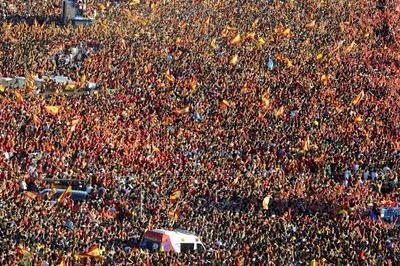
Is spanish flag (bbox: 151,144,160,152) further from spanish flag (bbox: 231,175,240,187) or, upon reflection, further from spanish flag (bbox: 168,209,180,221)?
spanish flag (bbox: 168,209,180,221)

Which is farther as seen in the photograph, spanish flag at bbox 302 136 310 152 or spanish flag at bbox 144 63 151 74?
spanish flag at bbox 144 63 151 74

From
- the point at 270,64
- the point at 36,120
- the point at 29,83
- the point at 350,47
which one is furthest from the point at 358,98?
the point at 36,120

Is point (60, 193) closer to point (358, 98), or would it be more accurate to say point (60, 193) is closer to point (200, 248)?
point (200, 248)

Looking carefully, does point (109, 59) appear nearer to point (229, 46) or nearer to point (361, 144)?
point (229, 46)

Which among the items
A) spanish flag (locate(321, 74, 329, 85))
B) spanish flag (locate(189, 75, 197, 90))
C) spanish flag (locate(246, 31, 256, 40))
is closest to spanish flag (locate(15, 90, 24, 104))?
spanish flag (locate(189, 75, 197, 90))

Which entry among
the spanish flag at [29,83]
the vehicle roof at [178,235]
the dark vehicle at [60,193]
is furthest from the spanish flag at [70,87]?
the vehicle roof at [178,235]

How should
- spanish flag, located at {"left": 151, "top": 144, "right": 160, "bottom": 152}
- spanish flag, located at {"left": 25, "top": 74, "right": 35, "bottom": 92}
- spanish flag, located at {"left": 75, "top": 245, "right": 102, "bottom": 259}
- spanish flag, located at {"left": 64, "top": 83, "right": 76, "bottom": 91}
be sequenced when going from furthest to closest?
1. spanish flag, located at {"left": 64, "top": 83, "right": 76, "bottom": 91}
2. spanish flag, located at {"left": 25, "top": 74, "right": 35, "bottom": 92}
3. spanish flag, located at {"left": 151, "top": 144, "right": 160, "bottom": 152}
4. spanish flag, located at {"left": 75, "top": 245, "right": 102, "bottom": 259}

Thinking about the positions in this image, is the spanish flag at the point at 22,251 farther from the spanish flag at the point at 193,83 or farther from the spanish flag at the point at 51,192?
the spanish flag at the point at 193,83
